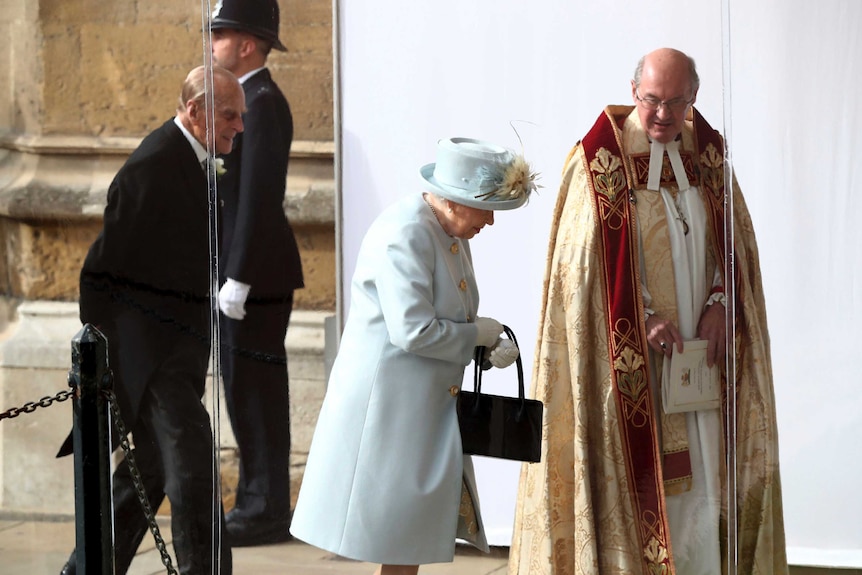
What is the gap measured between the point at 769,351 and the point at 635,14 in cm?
117

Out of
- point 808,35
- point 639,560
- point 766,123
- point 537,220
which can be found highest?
point 808,35

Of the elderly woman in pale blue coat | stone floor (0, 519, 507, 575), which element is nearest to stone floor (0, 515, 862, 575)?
stone floor (0, 519, 507, 575)

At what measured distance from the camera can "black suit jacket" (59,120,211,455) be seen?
4.91 m

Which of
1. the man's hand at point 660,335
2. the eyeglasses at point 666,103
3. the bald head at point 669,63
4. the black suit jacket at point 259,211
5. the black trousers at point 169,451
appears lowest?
the black trousers at point 169,451

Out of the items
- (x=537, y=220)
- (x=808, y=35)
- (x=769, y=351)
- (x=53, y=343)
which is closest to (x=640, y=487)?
(x=769, y=351)

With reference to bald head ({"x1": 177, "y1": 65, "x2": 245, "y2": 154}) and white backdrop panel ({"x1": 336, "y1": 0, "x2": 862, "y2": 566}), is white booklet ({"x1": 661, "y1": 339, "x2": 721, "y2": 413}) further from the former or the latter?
bald head ({"x1": 177, "y1": 65, "x2": 245, "y2": 154})

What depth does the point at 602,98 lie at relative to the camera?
464cm

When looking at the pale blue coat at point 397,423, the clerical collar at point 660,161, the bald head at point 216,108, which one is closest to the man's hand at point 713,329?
the clerical collar at point 660,161

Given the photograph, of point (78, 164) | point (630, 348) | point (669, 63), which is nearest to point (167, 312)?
point (78, 164)

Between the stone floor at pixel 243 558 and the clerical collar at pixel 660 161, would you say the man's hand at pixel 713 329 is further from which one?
the stone floor at pixel 243 558

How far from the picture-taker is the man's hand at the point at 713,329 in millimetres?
4559

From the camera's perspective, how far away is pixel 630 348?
4.50 meters

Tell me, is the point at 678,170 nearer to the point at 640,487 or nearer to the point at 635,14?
the point at 635,14

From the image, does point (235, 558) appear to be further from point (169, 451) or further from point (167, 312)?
point (167, 312)
